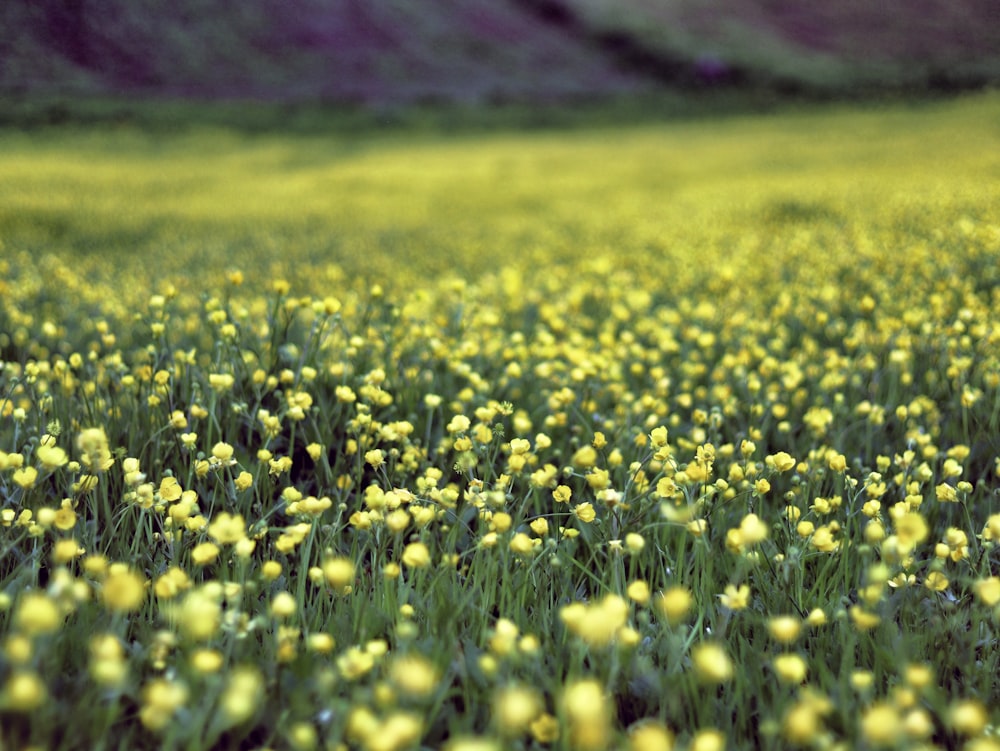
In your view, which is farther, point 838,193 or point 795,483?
point 838,193

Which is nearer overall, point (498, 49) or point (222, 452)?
point (222, 452)

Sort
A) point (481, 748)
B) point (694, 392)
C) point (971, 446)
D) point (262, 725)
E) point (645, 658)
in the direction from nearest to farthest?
point (481, 748)
point (262, 725)
point (645, 658)
point (971, 446)
point (694, 392)

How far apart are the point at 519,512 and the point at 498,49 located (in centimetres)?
3901

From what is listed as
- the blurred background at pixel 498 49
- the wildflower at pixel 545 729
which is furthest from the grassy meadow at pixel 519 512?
the blurred background at pixel 498 49

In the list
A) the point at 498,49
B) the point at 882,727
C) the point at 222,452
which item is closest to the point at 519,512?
the point at 222,452

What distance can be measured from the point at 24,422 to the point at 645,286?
3.90 m

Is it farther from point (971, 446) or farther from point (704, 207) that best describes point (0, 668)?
point (704, 207)

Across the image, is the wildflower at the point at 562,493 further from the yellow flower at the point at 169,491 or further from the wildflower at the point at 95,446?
the wildflower at the point at 95,446

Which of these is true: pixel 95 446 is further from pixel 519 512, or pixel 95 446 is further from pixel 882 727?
pixel 882 727

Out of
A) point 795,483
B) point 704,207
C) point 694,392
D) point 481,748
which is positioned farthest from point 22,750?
point 704,207

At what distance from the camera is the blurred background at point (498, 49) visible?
24797mm

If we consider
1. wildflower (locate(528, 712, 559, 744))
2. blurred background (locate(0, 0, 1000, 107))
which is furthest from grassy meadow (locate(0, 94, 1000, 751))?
blurred background (locate(0, 0, 1000, 107))

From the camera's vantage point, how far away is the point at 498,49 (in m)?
37.2

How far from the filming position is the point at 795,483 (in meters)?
2.32
